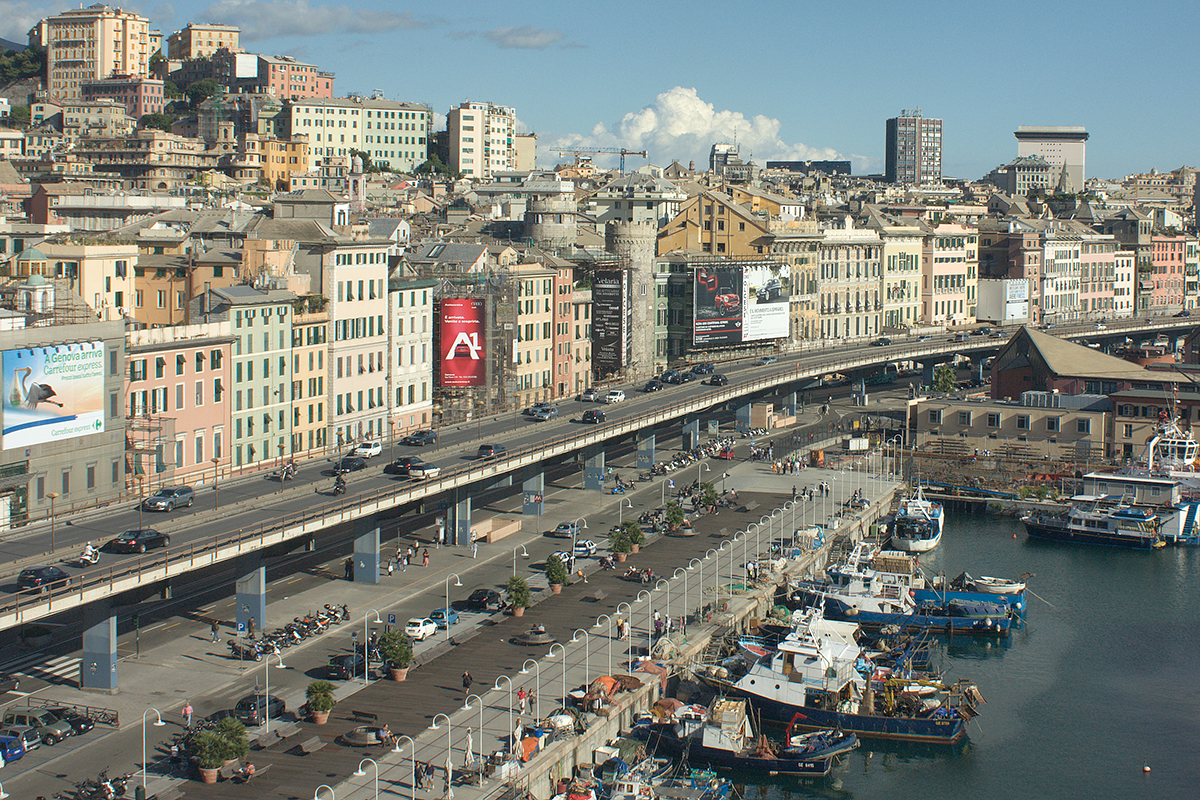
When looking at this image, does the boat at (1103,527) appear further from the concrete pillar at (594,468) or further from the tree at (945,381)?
the tree at (945,381)

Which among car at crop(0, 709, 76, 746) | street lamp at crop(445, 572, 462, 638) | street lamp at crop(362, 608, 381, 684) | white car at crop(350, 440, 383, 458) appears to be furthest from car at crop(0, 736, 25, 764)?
white car at crop(350, 440, 383, 458)

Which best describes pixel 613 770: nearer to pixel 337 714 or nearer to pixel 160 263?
pixel 337 714

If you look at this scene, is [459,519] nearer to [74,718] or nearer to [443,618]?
[443,618]

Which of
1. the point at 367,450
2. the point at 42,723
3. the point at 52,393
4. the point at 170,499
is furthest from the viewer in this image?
the point at 367,450

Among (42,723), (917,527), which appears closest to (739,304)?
(917,527)

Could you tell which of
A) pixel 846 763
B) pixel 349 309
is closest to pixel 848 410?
pixel 349 309

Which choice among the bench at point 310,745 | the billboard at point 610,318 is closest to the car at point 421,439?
the billboard at point 610,318
